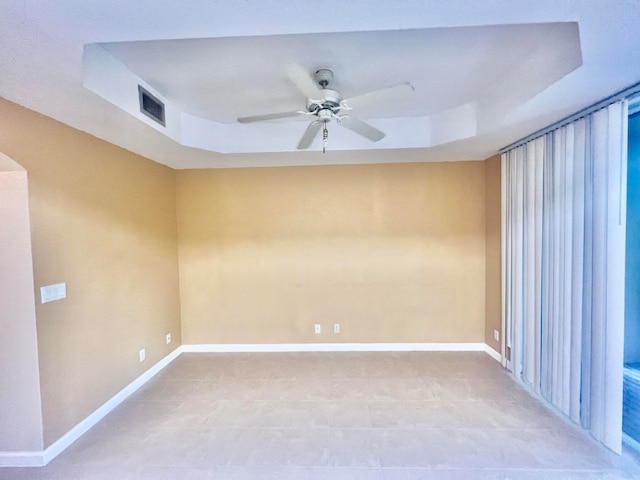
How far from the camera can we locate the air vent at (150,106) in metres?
2.20

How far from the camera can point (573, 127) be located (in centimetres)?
222

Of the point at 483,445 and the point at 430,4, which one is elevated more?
the point at 430,4

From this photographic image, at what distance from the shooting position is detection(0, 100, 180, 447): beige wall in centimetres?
204

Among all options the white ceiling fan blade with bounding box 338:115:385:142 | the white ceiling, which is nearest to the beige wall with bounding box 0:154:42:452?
the white ceiling

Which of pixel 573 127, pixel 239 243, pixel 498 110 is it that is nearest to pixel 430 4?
pixel 498 110

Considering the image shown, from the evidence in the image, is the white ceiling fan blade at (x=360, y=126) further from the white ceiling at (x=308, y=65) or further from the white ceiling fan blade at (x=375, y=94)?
the white ceiling at (x=308, y=65)

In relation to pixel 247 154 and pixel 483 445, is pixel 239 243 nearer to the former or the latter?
pixel 247 154

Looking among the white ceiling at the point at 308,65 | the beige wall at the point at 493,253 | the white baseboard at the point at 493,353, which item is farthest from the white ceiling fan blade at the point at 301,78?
the white baseboard at the point at 493,353

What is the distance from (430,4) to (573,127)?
5.97ft

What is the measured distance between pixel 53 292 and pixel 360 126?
2.57m

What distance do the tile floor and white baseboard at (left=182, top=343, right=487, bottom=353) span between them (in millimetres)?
473

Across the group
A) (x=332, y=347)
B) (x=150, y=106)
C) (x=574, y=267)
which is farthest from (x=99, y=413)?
(x=574, y=267)

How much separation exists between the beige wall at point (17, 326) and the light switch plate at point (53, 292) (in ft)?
0.22

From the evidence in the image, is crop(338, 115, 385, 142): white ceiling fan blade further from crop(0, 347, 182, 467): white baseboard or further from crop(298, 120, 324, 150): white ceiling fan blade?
crop(0, 347, 182, 467): white baseboard
